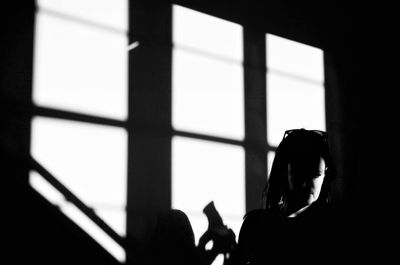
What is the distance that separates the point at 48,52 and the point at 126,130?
1.28ft

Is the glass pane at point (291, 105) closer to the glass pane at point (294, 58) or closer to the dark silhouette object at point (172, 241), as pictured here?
the glass pane at point (294, 58)

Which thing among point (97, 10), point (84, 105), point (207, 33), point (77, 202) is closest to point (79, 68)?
point (84, 105)

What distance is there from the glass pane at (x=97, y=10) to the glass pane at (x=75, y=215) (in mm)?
593

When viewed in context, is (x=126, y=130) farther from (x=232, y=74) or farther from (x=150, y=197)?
(x=232, y=74)

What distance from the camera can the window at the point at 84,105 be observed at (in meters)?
1.55

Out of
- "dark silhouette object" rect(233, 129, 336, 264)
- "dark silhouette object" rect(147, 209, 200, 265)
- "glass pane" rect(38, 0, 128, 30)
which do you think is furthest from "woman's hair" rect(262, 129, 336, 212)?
"glass pane" rect(38, 0, 128, 30)

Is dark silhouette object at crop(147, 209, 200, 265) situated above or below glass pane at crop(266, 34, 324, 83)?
below

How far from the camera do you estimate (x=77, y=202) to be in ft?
5.12

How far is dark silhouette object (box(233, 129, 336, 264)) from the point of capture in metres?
1.63

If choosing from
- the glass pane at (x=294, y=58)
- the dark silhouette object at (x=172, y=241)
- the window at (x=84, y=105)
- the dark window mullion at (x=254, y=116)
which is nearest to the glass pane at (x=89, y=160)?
the window at (x=84, y=105)

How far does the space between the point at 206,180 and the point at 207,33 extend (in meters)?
0.64

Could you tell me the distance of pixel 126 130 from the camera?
1707 millimetres

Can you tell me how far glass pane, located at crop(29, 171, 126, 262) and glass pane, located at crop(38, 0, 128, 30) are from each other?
1.95ft

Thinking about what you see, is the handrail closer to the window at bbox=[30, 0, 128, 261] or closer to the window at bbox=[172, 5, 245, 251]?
the window at bbox=[30, 0, 128, 261]
